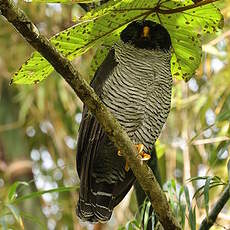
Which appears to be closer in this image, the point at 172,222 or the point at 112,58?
the point at 172,222

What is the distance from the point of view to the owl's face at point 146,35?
269 cm

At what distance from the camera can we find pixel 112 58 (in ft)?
8.45

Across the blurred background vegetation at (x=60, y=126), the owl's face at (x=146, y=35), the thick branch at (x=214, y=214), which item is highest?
the owl's face at (x=146, y=35)

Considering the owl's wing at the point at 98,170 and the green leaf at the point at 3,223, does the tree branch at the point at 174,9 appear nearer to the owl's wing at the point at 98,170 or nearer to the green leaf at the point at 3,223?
the owl's wing at the point at 98,170

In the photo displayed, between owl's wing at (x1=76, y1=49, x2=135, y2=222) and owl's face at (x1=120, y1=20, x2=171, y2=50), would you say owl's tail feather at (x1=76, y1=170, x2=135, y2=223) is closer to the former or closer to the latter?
owl's wing at (x1=76, y1=49, x2=135, y2=222)

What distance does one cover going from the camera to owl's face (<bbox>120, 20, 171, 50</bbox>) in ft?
8.84

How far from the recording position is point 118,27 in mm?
2000

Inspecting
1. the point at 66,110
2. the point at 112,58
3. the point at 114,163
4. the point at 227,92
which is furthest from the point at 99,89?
the point at 66,110

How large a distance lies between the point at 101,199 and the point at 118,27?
36.8 inches

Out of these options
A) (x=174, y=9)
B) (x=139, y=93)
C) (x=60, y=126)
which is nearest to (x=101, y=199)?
(x=139, y=93)

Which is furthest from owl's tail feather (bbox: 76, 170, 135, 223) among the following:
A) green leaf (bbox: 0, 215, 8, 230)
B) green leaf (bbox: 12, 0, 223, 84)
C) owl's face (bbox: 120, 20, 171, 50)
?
green leaf (bbox: 12, 0, 223, 84)

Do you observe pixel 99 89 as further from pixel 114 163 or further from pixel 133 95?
pixel 114 163

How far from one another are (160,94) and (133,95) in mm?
123

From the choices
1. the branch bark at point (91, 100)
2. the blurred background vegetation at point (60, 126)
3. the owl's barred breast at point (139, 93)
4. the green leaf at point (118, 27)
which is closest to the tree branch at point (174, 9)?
the green leaf at point (118, 27)
